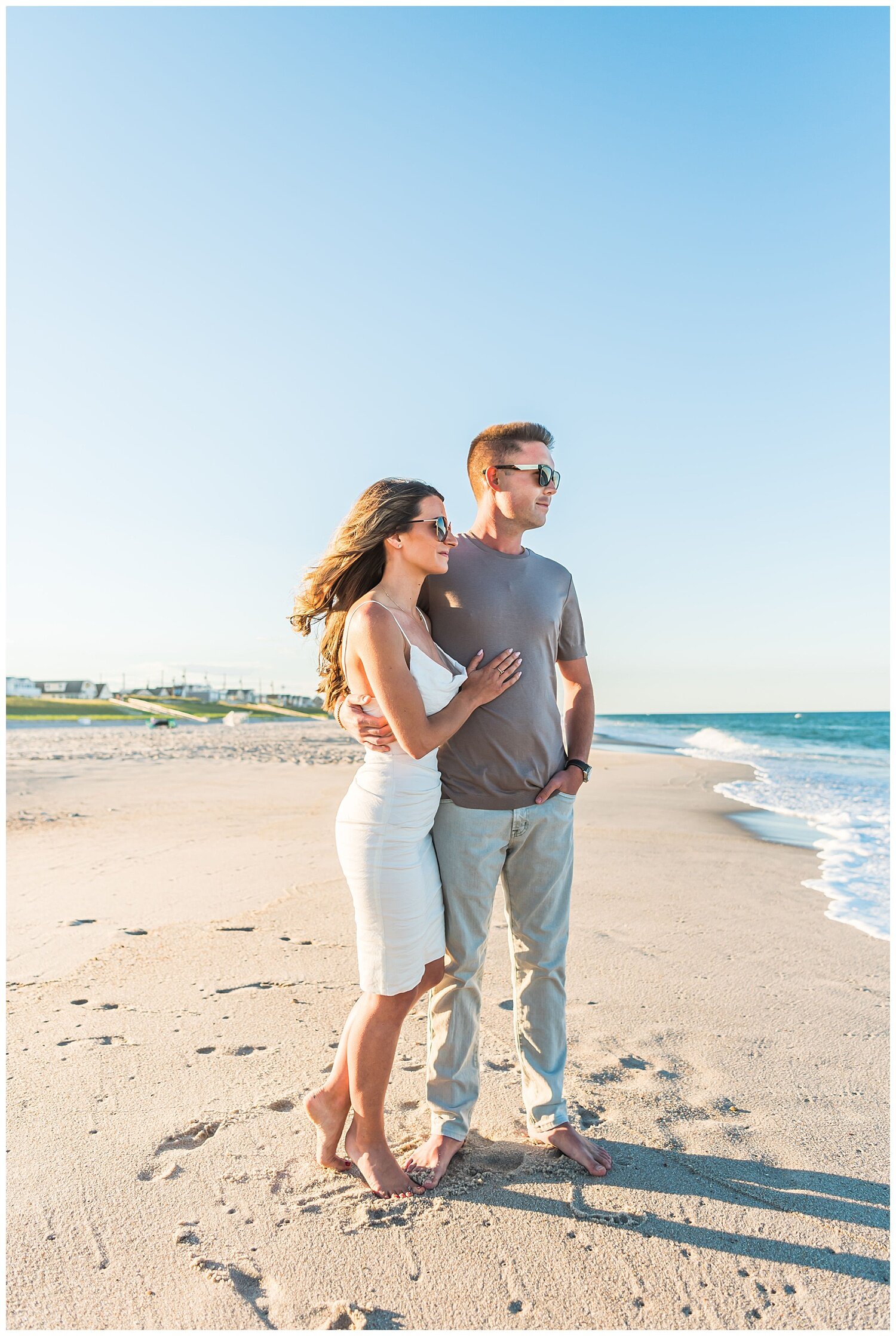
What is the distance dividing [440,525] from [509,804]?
1.08 m

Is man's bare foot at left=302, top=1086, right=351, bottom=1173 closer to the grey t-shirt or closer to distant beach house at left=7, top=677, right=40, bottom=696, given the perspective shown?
the grey t-shirt

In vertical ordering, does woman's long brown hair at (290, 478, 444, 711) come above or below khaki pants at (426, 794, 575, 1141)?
above

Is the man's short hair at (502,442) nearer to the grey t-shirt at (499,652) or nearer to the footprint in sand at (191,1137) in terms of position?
the grey t-shirt at (499,652)

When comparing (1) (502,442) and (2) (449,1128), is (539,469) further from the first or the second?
→ (2) (449,1128)

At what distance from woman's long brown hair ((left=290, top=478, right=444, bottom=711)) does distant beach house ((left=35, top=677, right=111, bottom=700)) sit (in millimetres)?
76042

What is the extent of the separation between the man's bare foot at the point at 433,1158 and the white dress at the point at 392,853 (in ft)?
1.98

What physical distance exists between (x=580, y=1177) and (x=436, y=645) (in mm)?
1955

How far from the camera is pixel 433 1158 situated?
290 centimetres

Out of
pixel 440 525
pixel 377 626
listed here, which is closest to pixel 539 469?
pixel 440 525

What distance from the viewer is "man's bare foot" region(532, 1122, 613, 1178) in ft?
9.47

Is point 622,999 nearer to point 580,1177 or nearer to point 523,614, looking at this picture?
point 580,1177

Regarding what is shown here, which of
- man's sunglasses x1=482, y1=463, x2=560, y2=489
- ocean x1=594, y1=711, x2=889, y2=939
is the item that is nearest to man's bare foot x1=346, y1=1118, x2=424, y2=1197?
man's sunglasses x1=482, y1=463, x2=560, y2=489

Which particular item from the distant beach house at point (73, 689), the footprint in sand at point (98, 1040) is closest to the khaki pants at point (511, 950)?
the footprint in sand at point (98, 1040)

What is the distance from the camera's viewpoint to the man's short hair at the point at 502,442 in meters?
3.33
